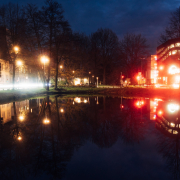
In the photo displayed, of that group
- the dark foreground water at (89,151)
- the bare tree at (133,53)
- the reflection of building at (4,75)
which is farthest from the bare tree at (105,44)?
the dark foreground water at (89,151)

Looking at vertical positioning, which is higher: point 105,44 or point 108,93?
point 105,44

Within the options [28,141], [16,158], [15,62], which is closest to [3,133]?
[28,141]

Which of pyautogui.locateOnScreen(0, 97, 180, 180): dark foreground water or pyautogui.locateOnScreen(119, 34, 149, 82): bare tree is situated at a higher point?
pyautogui.locateOnScreen(119, 34, 149, 82): bare tree

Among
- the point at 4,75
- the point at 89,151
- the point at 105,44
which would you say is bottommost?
the point at 89,151

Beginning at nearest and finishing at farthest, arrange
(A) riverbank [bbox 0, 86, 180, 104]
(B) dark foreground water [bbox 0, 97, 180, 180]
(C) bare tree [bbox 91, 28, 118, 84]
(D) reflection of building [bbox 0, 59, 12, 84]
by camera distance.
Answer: (B) dark foreground water [bbox 0, 97, 180, 180] < (A) riverbank [bbox 0, 86, 180, 104] < (D) reflection of building [bbox 0, 59, 12, 84] < (C) bare tree [bbox 91, 28, 118, 84]

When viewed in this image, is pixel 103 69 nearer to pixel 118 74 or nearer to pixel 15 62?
pixel 118 74

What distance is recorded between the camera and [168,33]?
26.9 m

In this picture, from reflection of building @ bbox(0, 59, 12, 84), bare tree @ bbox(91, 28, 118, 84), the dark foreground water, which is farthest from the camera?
bare tree @ bbox(91, 28, 118, 84)

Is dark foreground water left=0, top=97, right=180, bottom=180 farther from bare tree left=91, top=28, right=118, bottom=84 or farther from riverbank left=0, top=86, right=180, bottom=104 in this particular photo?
bare tree left=91, top=28, right=118, bottom=84

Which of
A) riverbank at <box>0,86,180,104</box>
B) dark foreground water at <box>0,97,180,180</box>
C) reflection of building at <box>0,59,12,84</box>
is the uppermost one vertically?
reflection of building at <box>0,59,12,84</box>

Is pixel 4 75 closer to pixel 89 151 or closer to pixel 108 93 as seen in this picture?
pixel 108 93

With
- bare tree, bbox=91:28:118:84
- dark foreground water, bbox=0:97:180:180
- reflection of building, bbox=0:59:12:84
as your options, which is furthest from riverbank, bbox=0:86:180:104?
bare tree, bbox=91:28:118:84

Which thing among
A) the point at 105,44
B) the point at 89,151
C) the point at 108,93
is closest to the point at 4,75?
the point at 108,93

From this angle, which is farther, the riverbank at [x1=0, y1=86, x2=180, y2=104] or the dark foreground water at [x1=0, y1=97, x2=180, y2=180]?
the riverbank at [x1=0, y1=86, x2=180, y2=104]
